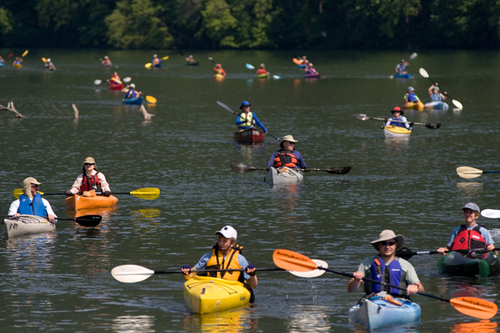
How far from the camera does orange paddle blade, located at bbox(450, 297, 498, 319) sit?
12.9 m

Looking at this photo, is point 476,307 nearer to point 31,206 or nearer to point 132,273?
point 132,273

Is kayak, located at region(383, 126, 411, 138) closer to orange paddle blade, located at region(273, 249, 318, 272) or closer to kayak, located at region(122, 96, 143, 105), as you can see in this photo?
kayak, located at region(122, 96, 143, 105)

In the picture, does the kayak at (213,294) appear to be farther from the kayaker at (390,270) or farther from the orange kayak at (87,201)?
the orange kayak at (87,201)

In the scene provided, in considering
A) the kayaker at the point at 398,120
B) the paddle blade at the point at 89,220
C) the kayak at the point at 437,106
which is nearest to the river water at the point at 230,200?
the paddle blade at the point at 89,220

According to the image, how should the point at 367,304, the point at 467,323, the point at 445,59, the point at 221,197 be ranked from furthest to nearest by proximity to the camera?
the point at 445,59 → the point at 221,197 → the point at 467,323 → the point at 367,304

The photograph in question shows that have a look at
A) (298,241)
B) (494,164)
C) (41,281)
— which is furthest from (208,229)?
(494,164)

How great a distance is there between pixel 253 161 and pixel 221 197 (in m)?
6.99

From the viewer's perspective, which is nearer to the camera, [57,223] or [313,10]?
[57,223]

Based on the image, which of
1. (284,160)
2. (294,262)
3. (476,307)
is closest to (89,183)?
(284,160)

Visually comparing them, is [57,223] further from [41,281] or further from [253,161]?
[253,161]

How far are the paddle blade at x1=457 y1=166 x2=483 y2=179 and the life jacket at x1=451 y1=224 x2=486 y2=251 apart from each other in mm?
10008

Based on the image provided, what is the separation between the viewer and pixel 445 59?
85.2 m

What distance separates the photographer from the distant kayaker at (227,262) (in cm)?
1382

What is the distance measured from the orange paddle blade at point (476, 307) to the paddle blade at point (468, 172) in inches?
511
